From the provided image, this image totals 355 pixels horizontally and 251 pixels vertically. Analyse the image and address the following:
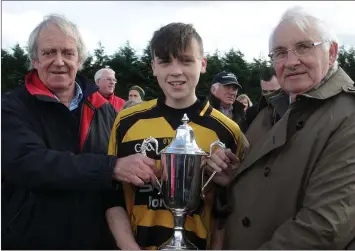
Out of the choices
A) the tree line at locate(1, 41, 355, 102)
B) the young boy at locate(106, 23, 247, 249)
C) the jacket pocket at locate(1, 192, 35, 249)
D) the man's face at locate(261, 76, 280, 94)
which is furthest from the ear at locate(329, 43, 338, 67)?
the tree line at locate(1, 41, 355, 102)

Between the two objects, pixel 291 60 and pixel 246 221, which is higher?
pixel 291 60

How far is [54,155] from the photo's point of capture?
213cm

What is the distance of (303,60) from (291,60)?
0.05m

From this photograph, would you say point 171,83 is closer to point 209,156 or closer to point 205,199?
point 209,156

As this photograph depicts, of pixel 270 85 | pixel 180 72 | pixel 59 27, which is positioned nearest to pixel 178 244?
pixel 180 72

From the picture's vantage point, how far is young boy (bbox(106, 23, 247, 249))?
2164 mm

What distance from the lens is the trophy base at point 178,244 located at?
6.58ft

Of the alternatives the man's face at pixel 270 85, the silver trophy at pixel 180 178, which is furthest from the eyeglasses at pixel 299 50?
the man's face at pixel 270 85

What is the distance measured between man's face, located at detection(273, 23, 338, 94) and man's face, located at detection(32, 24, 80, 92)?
1.02 metres

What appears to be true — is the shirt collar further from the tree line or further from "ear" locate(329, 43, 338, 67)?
the tree line

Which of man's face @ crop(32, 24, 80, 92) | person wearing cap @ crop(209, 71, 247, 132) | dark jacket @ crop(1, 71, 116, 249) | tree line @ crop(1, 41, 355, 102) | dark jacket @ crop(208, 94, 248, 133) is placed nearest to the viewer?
dark jacket @ crop(1, 71, 116, 249)

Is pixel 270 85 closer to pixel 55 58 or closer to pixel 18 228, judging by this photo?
pixel 55 58

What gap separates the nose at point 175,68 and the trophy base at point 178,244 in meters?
0.74

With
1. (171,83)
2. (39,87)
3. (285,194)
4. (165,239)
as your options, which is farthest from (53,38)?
(285,194)
